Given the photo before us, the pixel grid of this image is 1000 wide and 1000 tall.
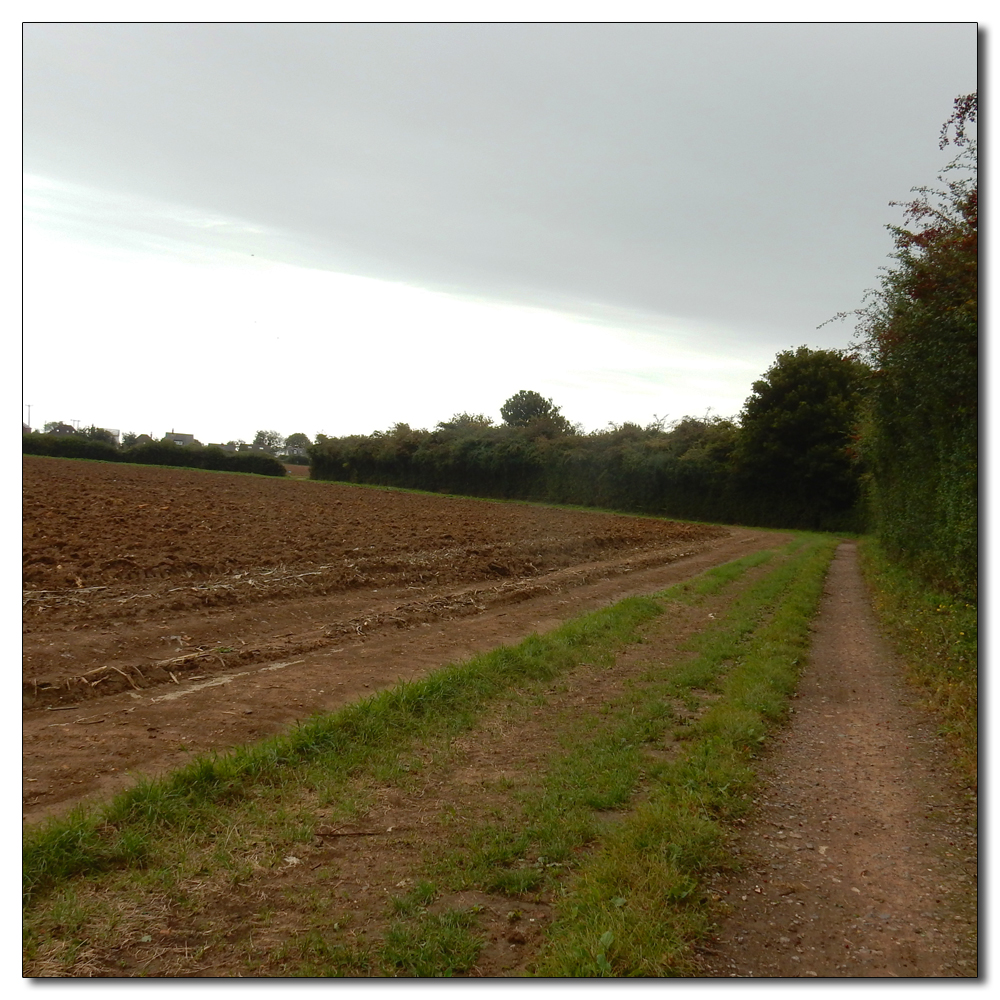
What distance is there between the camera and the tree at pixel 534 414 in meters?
39.4

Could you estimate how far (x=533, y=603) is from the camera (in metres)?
11.7

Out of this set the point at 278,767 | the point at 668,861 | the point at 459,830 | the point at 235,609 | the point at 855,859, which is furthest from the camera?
the point at 235,609

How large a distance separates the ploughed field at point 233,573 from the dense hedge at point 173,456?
2.32 meters

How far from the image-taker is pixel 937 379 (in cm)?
821

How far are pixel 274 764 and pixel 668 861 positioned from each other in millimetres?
2545

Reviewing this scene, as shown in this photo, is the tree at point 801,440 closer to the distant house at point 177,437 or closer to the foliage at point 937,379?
the foliage at point 937,379

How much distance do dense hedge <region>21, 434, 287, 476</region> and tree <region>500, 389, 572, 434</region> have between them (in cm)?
1722

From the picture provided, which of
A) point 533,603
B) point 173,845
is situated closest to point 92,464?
point 533,603

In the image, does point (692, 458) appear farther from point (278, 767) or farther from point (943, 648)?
point (278, 767)

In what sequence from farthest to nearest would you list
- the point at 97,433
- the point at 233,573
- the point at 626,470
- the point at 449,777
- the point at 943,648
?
the point at 626,470 → the point at 97,433 → the point at 233,573 → the point at 943,648 → the point at 449,777

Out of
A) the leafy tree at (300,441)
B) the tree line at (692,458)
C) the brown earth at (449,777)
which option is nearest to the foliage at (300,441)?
the leafy tree at (300,441)

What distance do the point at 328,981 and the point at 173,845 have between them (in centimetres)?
150

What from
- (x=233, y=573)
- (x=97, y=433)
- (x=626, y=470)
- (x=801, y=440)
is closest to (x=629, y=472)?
(x=626, y=470)

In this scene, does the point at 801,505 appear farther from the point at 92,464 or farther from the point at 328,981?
the point at 328,981
